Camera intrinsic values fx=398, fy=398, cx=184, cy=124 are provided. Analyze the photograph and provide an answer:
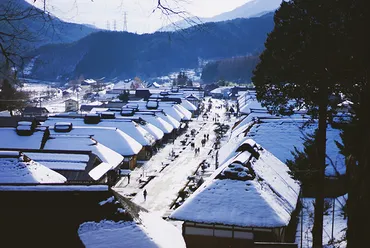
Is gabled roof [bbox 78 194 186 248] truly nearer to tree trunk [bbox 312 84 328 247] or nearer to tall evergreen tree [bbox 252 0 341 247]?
tree trunk [bbox 312 84 328 247]

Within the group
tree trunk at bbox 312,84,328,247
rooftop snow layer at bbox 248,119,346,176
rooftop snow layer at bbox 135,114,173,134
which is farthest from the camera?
rooftop snow layer at bbox 135,114,173,134

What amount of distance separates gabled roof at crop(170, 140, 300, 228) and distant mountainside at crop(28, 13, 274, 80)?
5755 inches

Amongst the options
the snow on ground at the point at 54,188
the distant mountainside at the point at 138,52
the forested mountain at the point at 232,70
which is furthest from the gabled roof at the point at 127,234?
the distant mountainside at the point at 138,52

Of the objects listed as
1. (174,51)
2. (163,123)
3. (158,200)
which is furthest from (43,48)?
(158,200)

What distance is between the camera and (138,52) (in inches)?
6826

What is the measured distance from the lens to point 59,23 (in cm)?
506

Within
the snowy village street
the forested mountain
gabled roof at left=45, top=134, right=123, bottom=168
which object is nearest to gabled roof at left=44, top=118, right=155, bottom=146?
the snowy village street

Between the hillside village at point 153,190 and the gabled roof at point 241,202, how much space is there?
0.03 metres

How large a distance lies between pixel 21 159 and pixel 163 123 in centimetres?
2798

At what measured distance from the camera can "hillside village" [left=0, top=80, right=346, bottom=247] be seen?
28.5 feet

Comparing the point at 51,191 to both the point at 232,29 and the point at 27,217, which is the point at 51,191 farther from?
the point at 232,29

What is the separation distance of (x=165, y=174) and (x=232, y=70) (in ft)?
348

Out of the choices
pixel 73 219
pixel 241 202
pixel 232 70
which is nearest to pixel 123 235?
pixel 73 219

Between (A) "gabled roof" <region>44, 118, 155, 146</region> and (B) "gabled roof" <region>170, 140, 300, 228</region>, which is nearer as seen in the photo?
(B) "gabled roof" <region>170, 140, 300, 228</region>
